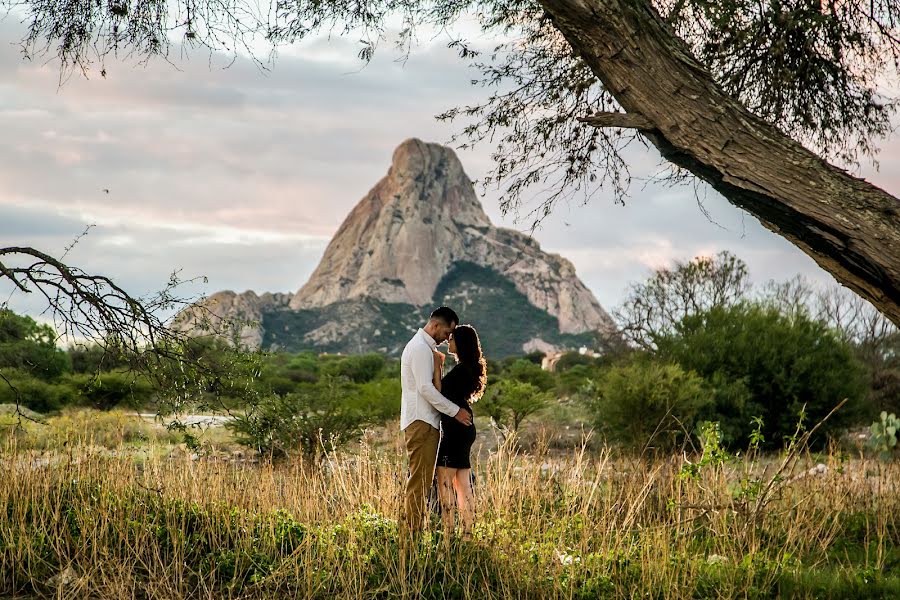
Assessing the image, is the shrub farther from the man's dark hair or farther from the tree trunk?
the tree trunk

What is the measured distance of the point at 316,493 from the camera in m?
6.41

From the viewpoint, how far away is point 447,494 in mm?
5996

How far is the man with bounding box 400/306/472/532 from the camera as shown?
5.78 metres

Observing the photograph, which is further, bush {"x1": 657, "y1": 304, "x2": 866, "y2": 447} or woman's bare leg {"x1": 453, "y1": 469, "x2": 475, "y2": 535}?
bush {"x1": 657, "y1": 304, "x2": 866, "y2": 447}

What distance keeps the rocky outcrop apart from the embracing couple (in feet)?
381

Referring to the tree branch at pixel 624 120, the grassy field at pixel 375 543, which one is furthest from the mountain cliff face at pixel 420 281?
the tree branch at pixel 624 120

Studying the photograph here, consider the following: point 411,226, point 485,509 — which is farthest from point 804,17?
point 411,226

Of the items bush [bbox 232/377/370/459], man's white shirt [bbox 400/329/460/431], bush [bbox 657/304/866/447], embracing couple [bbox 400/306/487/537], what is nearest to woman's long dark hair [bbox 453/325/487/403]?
embracing couple [bbox 400/306/487/537]

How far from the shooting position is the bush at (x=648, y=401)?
1439 centimetres

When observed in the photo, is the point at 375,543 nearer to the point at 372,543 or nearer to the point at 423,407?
the point at 372,543

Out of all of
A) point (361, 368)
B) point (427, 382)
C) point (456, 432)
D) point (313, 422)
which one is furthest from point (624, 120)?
point (361, 368)

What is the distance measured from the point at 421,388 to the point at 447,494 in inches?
30.7

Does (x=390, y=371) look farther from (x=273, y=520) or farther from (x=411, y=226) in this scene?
(x=411, y=226)

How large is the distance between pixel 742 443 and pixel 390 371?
20929 millimetres
